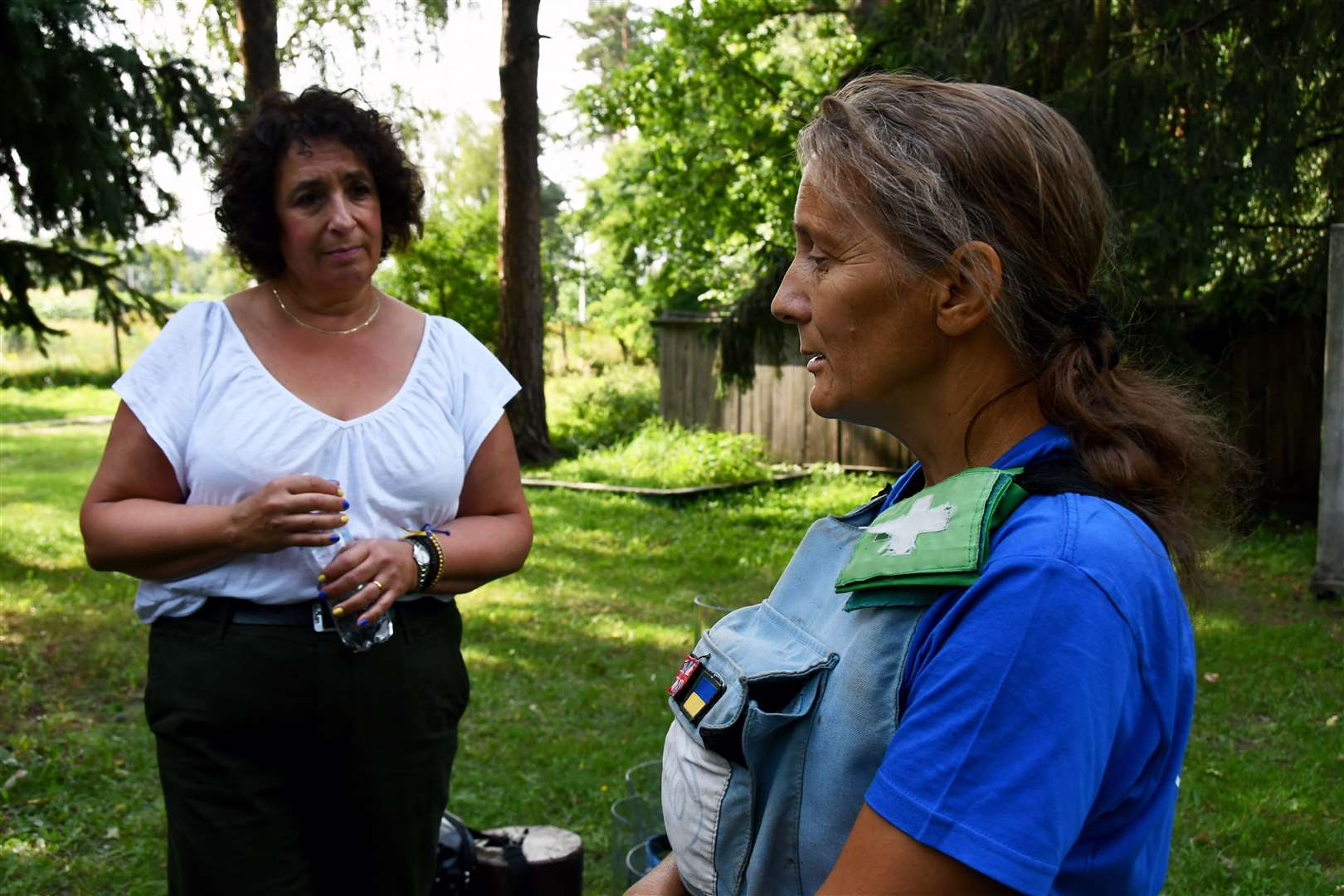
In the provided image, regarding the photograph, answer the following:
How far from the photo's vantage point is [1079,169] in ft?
4.33

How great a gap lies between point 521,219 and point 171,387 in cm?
1215

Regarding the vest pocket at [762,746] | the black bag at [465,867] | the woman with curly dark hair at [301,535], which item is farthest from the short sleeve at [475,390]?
the vest pocket at [762,746]

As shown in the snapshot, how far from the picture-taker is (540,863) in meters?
3.55

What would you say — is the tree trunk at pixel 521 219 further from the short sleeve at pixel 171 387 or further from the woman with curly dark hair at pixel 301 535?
the short sleeve at pixel 171 387

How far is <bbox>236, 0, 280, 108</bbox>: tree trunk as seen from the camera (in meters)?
8.46

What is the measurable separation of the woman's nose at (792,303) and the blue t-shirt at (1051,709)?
40 cm

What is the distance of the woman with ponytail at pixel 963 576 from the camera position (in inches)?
42.5

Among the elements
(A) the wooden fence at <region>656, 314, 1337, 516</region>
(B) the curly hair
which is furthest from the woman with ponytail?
(A) the wooden fence at <region>656, 314, 1337, 516</region>

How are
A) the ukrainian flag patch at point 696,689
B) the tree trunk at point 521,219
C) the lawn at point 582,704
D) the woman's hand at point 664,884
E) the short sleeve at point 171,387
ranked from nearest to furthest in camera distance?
the ukrainian flag patch at point 696,689, the woman's hand at point 664,884, the short sleeve at point 171,387, the lawn at point 582,704, the tree trunk at point 521,219

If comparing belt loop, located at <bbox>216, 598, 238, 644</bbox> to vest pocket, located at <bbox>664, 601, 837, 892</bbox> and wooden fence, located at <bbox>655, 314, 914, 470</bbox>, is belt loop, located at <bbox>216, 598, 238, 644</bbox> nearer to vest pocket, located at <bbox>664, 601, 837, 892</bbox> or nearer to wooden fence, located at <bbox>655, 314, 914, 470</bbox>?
vest pocket, located at <bbox>664, 601, 837, 892</bbox>

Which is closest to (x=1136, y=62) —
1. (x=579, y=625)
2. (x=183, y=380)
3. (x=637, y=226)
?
(x=579, y=625)

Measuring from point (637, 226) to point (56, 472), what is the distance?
828 centimetres

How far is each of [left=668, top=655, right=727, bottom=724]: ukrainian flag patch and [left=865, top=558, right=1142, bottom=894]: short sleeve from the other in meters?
0.35

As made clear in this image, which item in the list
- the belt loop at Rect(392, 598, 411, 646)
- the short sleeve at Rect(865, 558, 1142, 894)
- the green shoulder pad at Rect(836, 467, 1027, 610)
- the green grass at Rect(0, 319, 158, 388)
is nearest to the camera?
the short sleeve at Rect(865, 558, 1142, 894)
